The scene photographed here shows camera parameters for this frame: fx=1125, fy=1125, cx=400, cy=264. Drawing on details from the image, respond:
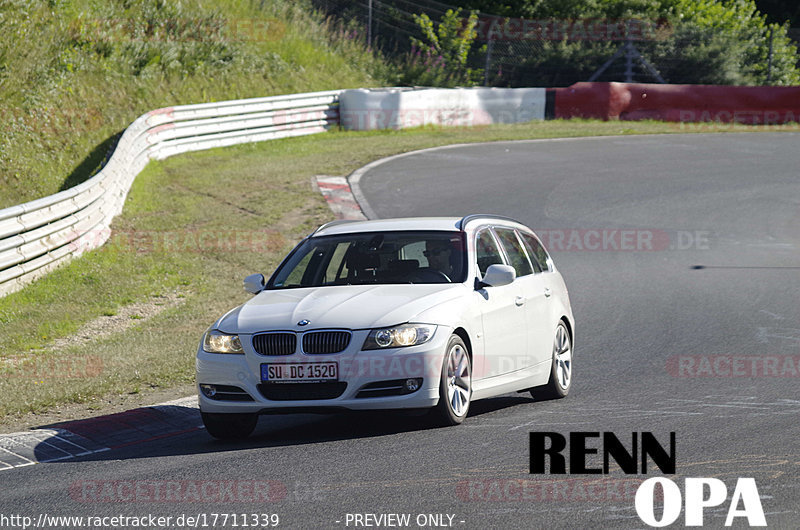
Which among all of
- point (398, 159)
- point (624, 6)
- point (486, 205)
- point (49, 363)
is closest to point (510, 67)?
point (624, 6)

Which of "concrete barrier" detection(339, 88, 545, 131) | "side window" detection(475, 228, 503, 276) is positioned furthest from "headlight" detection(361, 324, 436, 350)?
"concrete barrier" detection(339, 88, 545, 131)

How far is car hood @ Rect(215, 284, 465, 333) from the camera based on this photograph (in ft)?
25.5

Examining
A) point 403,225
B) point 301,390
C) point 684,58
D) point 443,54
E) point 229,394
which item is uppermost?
point 403,225

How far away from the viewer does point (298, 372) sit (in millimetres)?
7707

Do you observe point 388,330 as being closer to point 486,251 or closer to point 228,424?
point 228,424

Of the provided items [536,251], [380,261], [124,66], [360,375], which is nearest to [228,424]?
[360,375]

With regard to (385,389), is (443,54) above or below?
below

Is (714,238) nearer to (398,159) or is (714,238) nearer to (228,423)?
(398,159)

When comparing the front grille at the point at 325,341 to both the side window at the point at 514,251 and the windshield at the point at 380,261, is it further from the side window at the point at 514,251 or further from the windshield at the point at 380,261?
the side window at the point at 514,251

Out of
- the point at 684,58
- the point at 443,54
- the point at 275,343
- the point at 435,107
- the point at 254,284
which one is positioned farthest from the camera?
the point at 443,54

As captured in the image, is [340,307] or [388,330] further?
[340,307]

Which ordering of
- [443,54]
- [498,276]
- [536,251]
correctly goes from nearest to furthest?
1. [498,276]
2. [536,251]
3. [443,54]

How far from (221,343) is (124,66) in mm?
24973

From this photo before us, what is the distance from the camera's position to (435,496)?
237 inches
